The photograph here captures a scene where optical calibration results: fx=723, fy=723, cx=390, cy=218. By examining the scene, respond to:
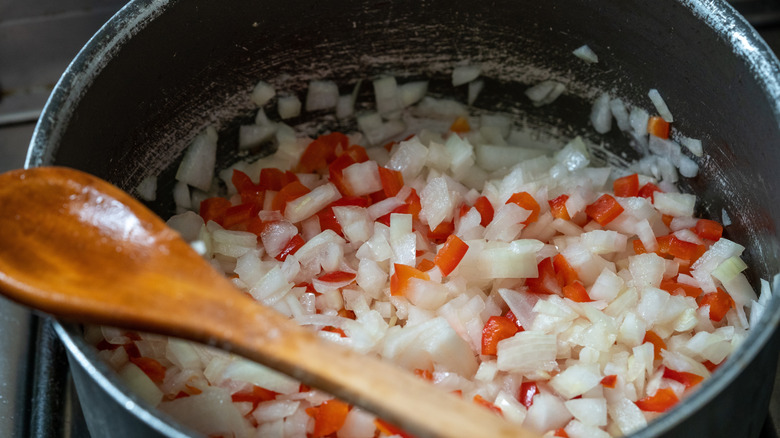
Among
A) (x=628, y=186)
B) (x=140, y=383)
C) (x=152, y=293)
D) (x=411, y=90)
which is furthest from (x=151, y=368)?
(x=628, y=186)

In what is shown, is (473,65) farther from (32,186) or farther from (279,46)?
(32,186)

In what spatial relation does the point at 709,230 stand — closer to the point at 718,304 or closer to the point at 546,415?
the point at 718,304

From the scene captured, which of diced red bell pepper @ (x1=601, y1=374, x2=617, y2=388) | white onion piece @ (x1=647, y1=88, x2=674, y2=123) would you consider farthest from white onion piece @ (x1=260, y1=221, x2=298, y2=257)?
white onion piece @ (x1=647, y1=88, x2=674, y2=123)

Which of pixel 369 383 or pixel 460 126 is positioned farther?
pixel 460 126

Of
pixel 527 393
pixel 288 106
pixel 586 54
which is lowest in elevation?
pixel 527 393

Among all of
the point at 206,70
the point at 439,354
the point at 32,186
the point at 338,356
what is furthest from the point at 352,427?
the point at 206,70

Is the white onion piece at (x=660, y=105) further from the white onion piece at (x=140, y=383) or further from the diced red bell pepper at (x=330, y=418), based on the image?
the white onion piece at (x=140, y=383)

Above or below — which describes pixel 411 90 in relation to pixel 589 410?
above

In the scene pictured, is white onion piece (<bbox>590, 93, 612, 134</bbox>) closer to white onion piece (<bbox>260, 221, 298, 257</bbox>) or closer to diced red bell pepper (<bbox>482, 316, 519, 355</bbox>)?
diced red bell pepper (<bbox>482, 316, 519, 355</bbox>)
